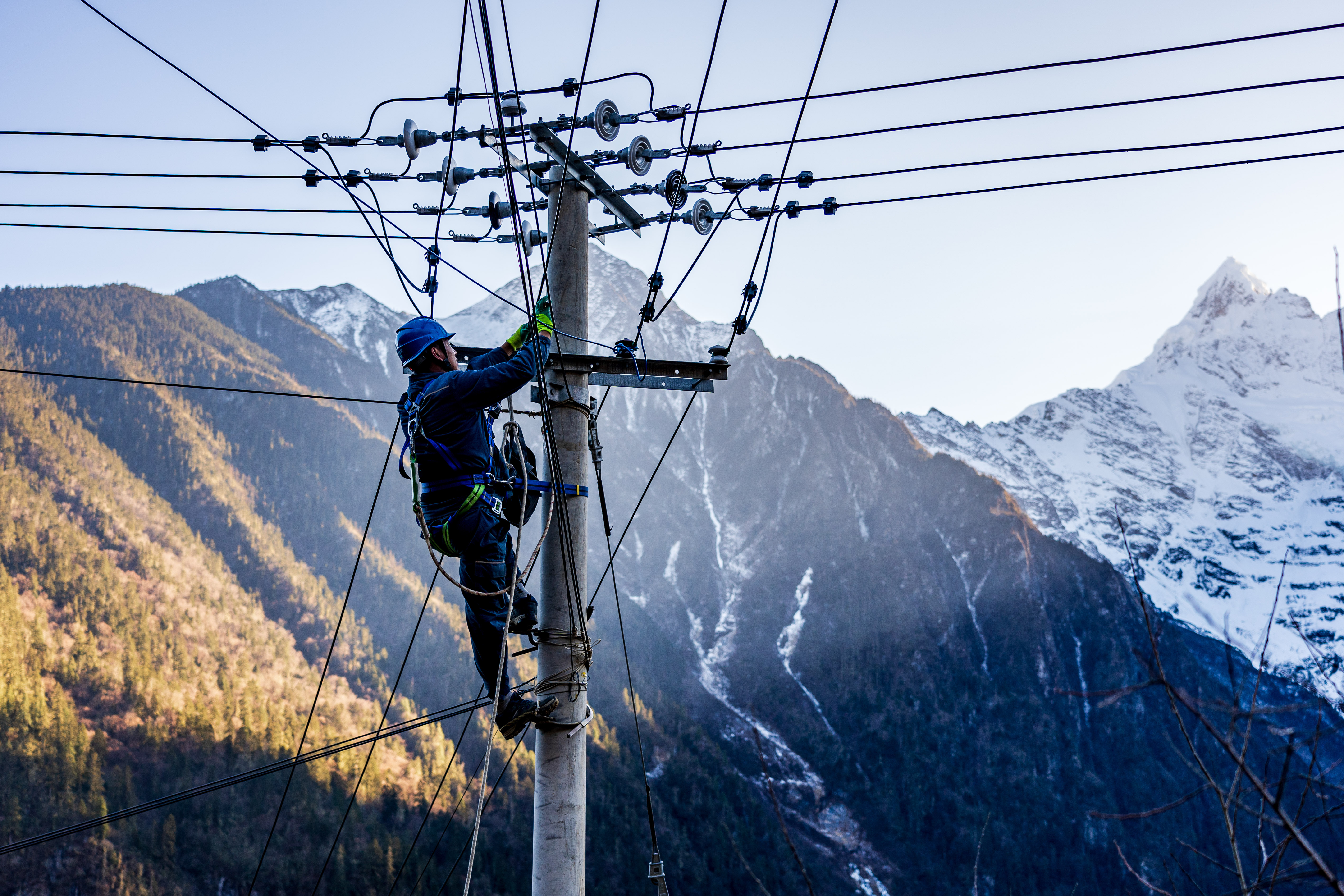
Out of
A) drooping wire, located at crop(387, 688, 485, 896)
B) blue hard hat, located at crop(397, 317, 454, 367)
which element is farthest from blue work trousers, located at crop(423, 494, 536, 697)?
blue hard hat, located at crop(397, 317, 454, 367)

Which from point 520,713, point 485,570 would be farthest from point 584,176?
point 520,713

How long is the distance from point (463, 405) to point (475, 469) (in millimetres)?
450

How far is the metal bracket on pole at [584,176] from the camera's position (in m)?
6.40

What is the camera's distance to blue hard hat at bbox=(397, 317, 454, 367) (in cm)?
576

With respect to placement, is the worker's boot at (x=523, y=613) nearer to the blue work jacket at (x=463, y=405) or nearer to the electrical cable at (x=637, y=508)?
the electrical cable at (x=637, y=508)

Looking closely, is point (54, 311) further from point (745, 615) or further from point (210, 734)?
point (745, 615)

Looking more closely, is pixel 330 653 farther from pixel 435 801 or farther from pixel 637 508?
pixel 435 801

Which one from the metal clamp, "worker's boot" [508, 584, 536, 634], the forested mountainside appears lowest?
the metal clamp

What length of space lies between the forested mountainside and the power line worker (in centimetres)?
7675

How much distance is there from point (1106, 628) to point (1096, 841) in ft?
122

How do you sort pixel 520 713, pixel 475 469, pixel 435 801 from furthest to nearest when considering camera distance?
1. pixel 435 801
2. pixel 475 469
3. pixel 520 713

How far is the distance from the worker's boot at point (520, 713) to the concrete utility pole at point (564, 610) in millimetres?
84

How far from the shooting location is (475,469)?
224 inches

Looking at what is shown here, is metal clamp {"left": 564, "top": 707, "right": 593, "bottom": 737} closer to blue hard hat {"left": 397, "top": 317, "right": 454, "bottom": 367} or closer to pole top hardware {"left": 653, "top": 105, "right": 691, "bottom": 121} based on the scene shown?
blue hard hat {"left": 397, "top": 317, "right": 454, "bottom": 367}
